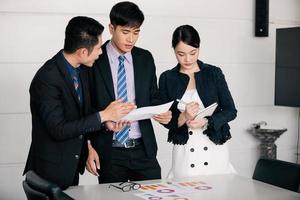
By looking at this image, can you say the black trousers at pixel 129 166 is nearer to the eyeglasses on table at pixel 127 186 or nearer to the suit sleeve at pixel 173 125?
the suit sleeve at pixel 173 125

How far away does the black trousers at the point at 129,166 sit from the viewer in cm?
298

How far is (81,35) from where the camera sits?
2727 millimetres

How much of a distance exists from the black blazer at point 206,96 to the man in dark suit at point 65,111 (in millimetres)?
582

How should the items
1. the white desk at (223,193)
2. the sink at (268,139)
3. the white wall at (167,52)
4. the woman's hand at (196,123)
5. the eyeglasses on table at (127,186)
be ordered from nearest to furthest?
the white desk at (223,193) < the eyeglasses on table at (127,186) < the woman's hand at (196,123) < the white wall at (167,52) < the sink at (268,139)

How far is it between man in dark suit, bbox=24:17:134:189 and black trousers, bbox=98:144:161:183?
256 mm

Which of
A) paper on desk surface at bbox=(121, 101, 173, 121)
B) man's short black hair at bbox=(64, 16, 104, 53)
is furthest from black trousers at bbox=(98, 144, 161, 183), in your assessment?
man's short black hair at bbox=(64, 16, 104, 53)

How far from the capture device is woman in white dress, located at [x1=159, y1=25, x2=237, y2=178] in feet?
10.3

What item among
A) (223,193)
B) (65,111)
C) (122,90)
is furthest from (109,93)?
(223,193)

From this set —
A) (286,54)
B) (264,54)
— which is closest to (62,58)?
(286,54)

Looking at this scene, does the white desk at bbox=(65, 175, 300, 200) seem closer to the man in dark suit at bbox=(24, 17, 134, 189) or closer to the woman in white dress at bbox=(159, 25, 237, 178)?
the man in dark suit at bbox=(24, 17, 134, 189)

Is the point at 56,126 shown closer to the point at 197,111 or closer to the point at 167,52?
the point at 197,111

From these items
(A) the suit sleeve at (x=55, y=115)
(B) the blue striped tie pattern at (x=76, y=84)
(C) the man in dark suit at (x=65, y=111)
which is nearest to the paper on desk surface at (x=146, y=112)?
(C) the man in dark suit at (x=65, y=111)

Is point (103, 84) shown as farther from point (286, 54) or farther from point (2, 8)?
point (286, 54)

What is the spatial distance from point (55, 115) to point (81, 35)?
47cm
